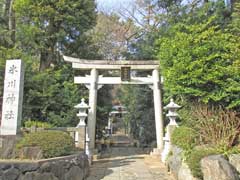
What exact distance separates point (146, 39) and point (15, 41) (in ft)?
21.5

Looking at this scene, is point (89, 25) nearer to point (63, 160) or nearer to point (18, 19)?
point (18, 19)

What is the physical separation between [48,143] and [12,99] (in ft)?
6.69

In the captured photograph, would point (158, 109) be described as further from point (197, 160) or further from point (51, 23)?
point (197, 160)

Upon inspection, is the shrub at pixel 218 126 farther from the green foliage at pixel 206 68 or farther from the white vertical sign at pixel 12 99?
the white vertical sign at pixel 12 99

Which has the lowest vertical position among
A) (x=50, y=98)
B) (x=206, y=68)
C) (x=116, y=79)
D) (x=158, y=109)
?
(x=158, y=109)

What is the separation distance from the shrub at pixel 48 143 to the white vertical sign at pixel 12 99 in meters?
1.15

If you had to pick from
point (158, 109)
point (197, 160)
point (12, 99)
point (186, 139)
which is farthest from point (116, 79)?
point (197, 160)

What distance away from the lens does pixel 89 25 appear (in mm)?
14914

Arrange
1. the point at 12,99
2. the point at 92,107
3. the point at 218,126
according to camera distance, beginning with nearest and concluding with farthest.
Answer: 1. the point at 218,126
2. the point at 12,99
3. the point at 92,107

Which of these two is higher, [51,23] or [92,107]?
[51,23]

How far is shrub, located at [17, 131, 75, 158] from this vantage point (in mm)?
6934

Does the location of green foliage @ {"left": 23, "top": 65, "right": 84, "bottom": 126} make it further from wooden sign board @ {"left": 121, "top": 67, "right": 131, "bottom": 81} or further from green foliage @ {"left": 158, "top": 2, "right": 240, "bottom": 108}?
green foliage @ {"left": 158, "top": 2, "right": 240, "bottom": 108}

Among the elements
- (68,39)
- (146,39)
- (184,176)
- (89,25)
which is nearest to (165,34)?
(146,39)

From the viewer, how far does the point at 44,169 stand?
6.00 meters
